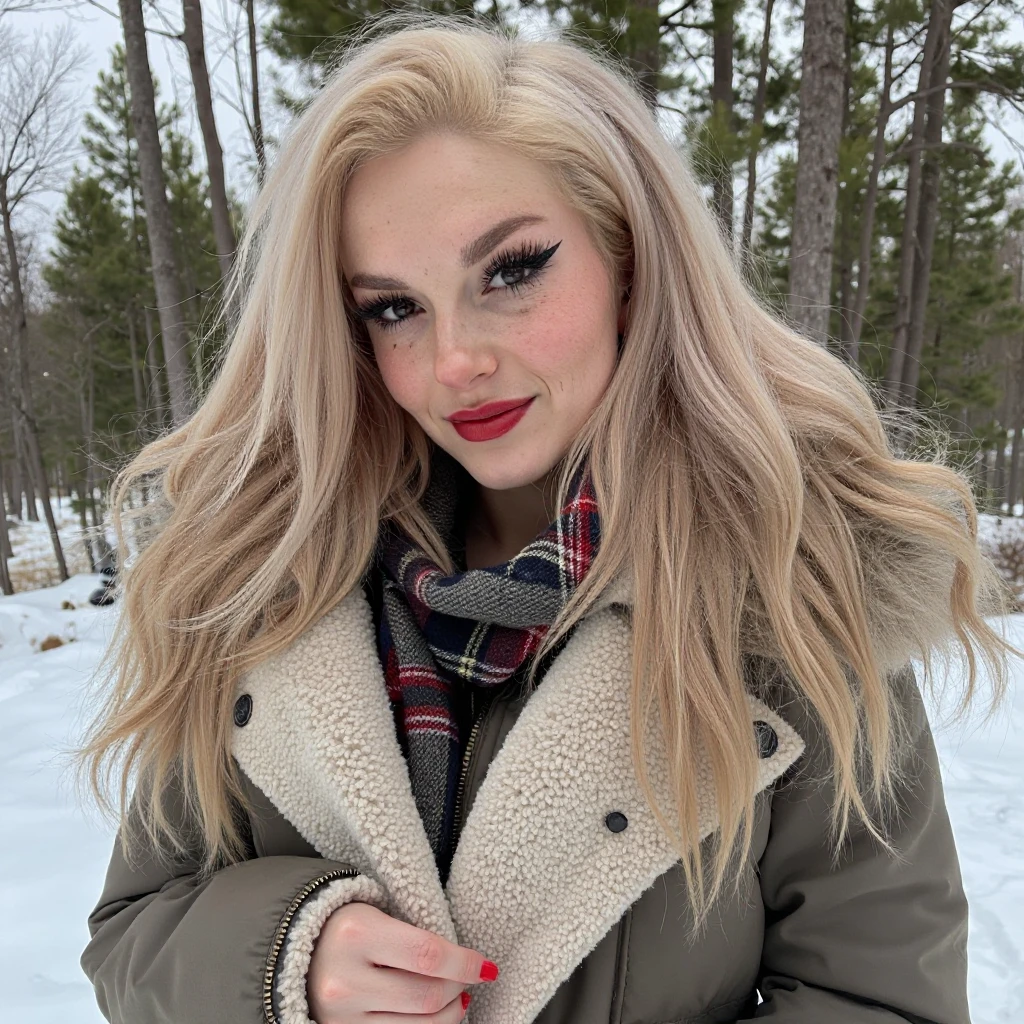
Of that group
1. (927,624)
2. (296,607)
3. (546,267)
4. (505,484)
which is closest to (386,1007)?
(296,607)

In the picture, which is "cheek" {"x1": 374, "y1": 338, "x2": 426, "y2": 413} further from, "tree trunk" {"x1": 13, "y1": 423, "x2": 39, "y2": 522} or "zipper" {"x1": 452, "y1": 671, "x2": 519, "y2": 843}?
"tree trunk" {"x1": 13, "y1": 423, "x2": 39, "y2": 522}

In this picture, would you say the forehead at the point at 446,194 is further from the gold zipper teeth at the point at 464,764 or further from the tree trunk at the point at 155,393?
the tree trunk at the point at 155,393

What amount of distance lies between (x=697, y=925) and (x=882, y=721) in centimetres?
37

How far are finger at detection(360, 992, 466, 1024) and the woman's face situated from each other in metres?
0.72

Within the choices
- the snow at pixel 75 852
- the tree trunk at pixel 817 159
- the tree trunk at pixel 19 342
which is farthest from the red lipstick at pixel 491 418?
the tree trunk at pixel 19 342

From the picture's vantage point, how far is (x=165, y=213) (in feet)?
19.5

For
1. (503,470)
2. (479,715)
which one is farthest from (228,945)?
(503,470)

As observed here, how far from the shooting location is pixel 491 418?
119 centimetres

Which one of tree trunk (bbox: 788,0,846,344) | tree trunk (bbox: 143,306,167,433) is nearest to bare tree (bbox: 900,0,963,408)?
tree trunk (bbox: 788,0,846,344)

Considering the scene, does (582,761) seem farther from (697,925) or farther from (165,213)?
(165,213)

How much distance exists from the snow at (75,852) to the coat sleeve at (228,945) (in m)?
0.55

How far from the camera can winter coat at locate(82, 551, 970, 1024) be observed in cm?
101

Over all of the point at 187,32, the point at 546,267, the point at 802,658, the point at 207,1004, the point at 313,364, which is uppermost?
the point at 187,32

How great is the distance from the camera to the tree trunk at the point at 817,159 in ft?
13.4
